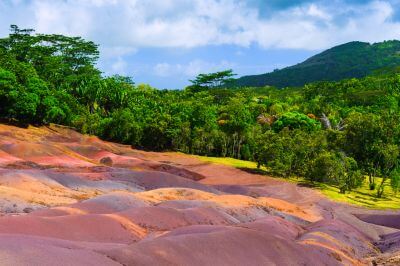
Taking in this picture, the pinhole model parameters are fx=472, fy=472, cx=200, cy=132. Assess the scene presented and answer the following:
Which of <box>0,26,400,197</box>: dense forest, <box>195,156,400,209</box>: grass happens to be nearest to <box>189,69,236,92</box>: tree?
<box>0,26,400,197</box>: dense forest

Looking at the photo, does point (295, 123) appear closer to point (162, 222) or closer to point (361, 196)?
point (361, 196)

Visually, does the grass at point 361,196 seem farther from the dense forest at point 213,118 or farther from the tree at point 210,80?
the tree at point 210,80

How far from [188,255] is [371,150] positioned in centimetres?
4987

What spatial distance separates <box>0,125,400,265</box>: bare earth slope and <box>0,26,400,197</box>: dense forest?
7.89 m

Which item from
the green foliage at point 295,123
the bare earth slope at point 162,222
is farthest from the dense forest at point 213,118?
the bare earth slope at point 162,222

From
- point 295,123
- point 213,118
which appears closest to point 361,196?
point 295,123

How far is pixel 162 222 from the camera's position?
101 feet

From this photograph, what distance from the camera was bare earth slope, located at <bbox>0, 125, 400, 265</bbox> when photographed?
20.8 meters

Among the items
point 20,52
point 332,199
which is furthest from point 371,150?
point 20,52

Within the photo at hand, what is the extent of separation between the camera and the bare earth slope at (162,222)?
20828 mm

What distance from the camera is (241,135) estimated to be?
88.8 meters

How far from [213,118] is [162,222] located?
66.4 meters

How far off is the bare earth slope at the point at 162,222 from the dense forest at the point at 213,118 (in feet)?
25.9

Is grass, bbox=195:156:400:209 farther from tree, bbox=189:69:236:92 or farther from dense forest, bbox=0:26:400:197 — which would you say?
tree, bbox=189:69:236:92
